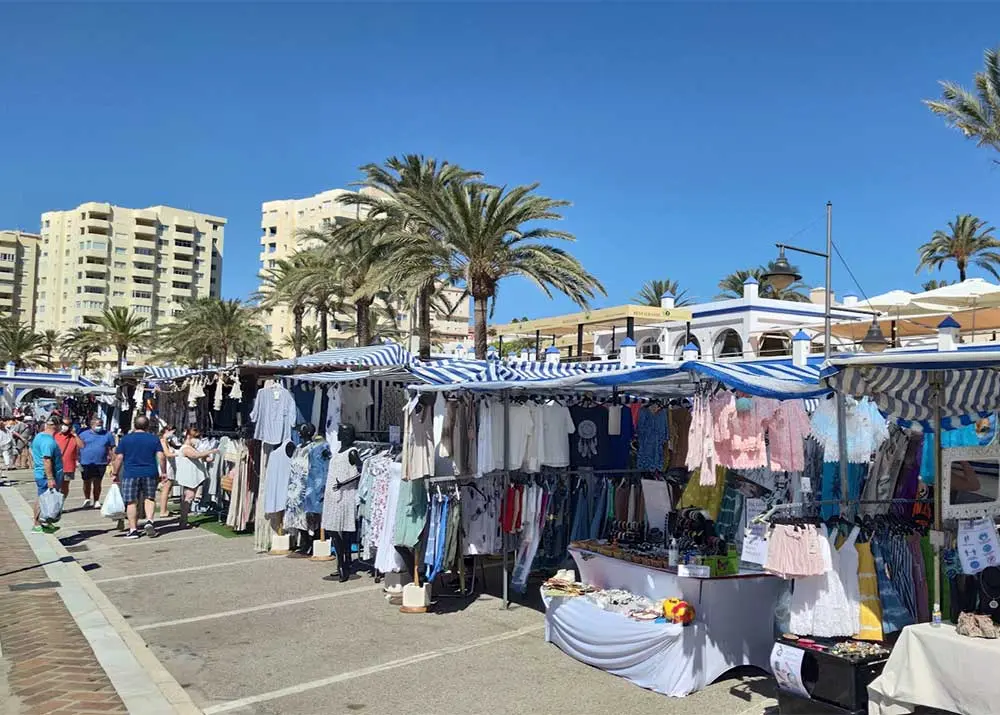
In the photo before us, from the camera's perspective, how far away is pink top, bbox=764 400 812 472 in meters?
5.63

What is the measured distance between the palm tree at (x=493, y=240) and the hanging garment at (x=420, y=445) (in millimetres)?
10782

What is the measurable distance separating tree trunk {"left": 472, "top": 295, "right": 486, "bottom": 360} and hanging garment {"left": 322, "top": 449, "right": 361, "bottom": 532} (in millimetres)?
9946

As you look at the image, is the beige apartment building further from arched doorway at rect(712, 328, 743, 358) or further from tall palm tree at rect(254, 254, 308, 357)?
arched doorway at rect(712, 328, 743, 358)

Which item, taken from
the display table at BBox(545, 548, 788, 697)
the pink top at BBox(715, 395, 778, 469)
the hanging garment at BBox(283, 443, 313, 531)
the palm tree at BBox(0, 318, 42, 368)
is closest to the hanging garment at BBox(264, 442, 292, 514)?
the hanging garment at BBox(283, 443, 313, 531)

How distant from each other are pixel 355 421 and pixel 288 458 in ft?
3.38

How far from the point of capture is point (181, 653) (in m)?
6.48

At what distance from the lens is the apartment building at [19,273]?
103562 mm

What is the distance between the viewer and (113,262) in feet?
330

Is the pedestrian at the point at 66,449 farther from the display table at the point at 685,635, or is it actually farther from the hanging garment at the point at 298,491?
the display table at the point at 685,635

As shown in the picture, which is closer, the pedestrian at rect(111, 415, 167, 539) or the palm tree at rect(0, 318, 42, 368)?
the pedestrian at rect(111, 415, 167, 539)

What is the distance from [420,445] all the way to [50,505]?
21.4 ft

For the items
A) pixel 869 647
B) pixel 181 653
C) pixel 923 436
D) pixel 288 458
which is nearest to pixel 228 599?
pixel 181 653

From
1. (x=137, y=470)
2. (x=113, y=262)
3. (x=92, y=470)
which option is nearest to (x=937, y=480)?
(x=137, y=470)

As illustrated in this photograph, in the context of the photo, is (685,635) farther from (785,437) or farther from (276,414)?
(276,414)
